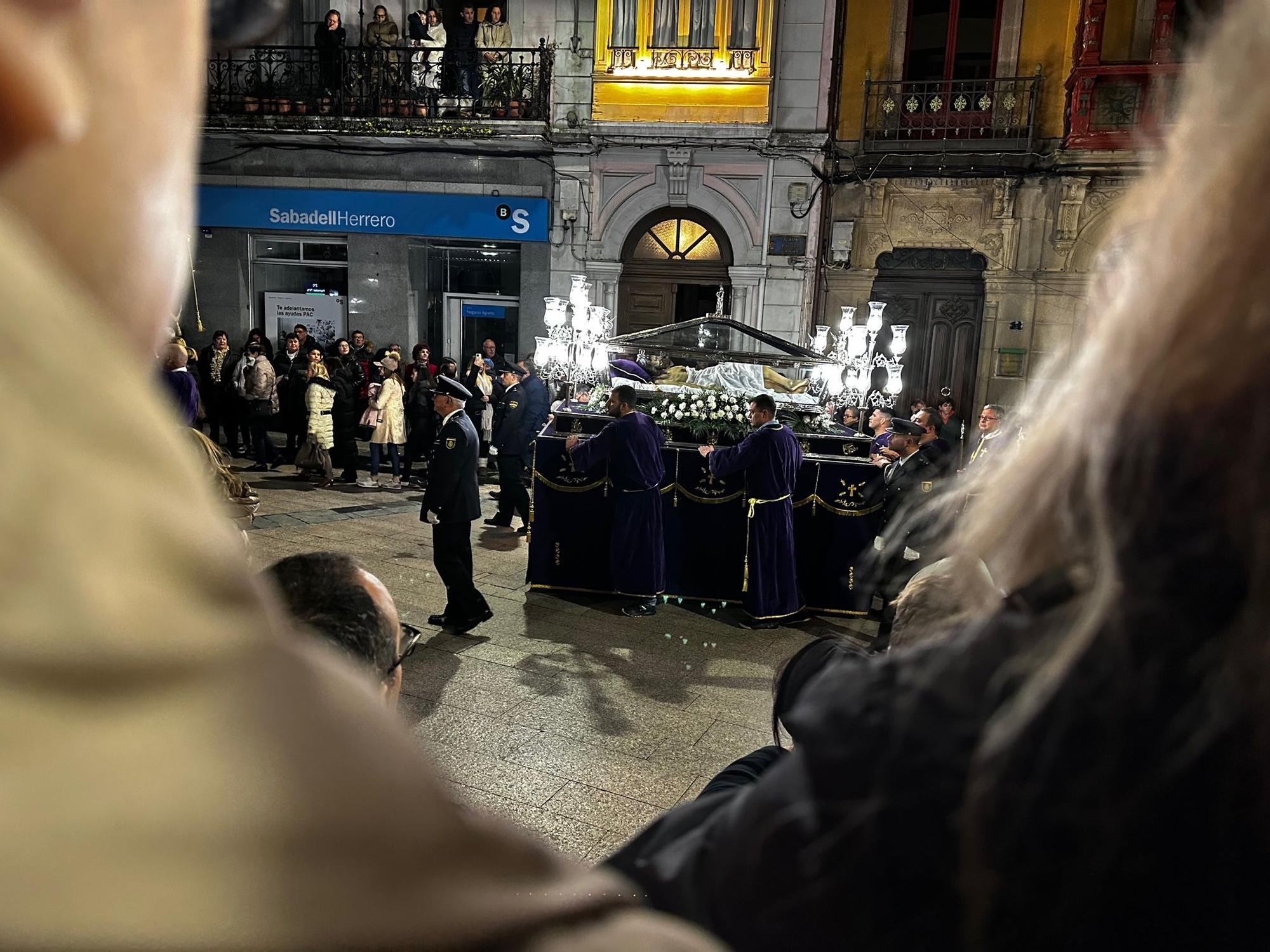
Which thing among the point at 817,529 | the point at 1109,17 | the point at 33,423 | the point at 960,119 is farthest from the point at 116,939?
the point at 1109,17

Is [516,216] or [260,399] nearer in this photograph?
[260,399]

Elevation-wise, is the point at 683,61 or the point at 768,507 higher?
the point at 683,61

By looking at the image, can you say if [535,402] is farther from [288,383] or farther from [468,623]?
[288,383]

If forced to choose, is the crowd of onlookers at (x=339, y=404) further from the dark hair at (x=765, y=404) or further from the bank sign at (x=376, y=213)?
the dark hair at (x=765, y=404)

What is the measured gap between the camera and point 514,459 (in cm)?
970

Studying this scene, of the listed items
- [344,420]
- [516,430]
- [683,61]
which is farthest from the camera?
[683,61]

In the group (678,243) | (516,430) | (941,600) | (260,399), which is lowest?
(516,430)

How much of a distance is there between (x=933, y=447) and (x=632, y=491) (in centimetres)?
270

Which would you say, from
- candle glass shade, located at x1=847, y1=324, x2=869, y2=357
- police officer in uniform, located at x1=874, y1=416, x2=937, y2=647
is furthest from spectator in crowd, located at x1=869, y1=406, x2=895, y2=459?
police officer in uniform, located at x1=874, y1=416, x2=937, y2=647

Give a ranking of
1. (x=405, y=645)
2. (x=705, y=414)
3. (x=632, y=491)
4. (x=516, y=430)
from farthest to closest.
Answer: (x=516, y=430), (x=705, y=414), (x=632, y=491), (x=405, y=645)

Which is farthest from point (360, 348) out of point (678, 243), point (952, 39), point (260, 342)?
point (952, 39)

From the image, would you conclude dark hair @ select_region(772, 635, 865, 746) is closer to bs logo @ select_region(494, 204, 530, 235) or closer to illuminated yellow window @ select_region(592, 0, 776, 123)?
illuminated yellow window @ select_region(592, 0, 776, 123)

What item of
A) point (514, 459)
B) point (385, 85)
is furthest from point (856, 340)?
point (385, 85)

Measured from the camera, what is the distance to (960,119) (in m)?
14.2
